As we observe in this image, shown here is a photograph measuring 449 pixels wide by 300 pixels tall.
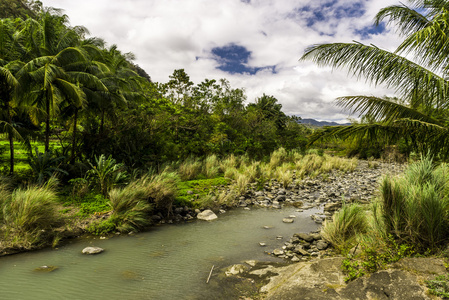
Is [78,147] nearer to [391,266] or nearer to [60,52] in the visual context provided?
[60,52]

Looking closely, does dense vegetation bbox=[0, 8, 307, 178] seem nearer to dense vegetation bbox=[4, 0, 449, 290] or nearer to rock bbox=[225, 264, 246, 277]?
dense vegetation bbox=[4, 0, 449, 290]

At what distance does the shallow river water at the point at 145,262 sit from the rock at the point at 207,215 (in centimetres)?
51

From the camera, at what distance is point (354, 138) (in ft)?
16.3

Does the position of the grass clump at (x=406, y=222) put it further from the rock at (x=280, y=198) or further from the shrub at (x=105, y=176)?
the shrub at (x=105, y=176)

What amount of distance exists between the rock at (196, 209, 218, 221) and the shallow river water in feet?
1.66

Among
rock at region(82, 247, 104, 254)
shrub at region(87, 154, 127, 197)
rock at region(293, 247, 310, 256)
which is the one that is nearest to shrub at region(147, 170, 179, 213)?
shrub at region(87, 154, 127, 197)

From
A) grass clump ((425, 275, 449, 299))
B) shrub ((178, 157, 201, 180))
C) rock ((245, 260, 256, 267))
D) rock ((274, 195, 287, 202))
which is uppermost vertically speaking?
shrub ((178, 157, 201, 180))

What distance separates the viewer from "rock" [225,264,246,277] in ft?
14.1

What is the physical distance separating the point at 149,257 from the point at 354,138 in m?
5.03

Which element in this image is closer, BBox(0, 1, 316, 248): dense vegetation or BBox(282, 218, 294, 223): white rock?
BBox(0, 1, 316, 248): dense vegetation

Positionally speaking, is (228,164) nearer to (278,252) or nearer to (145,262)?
(278,252)

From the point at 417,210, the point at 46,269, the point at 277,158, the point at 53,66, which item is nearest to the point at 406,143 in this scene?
the point at 417,210

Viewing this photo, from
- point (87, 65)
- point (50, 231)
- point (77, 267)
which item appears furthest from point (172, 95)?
point (77, 267)

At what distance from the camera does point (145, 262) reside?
479cm
